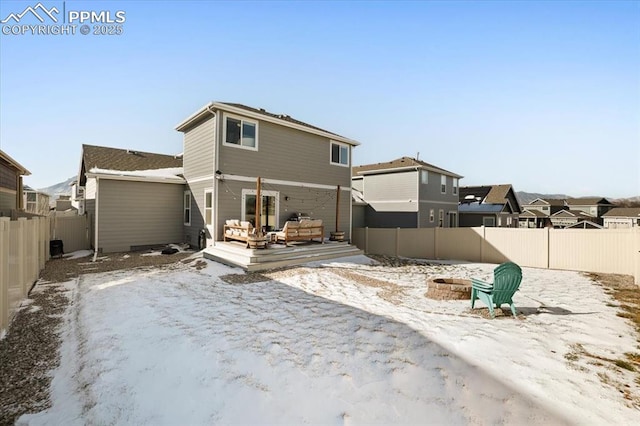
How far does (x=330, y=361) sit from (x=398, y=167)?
2124cm

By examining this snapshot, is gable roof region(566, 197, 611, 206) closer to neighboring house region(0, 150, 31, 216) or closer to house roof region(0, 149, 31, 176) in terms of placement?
house roof region(0, 149, 31, 176)

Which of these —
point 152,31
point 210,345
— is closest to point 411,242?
point 210,345

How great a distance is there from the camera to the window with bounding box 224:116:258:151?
484 inches

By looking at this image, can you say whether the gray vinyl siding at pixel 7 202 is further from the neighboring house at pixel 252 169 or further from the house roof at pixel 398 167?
the house roof at pixel 398 167

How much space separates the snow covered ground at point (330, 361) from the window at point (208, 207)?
5.78m

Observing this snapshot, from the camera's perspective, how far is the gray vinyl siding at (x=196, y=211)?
13133 mm

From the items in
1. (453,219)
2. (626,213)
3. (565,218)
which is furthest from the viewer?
(565,218)

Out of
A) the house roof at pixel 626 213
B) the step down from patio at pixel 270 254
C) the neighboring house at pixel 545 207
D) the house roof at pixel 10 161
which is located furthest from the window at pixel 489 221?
the house roof at pixel 626 213

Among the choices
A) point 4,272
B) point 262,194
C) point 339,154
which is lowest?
point 4,272

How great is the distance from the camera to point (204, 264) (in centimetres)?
1044

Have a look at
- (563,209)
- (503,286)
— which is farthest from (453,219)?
(563,209)

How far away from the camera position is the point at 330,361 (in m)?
3.95

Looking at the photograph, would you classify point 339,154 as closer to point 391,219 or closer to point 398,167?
point 398,167

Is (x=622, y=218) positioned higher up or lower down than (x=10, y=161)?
lower down
